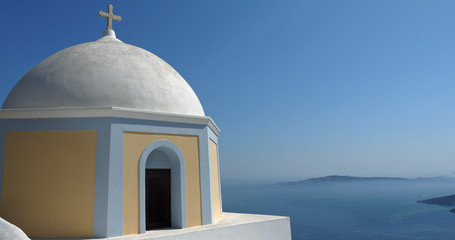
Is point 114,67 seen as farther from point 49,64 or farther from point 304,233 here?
point 304,233

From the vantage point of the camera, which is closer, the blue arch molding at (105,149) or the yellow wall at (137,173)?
the blue arch molding at (105,149)

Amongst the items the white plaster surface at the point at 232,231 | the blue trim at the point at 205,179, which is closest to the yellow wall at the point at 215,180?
the white plaster surface at the point at 232,231

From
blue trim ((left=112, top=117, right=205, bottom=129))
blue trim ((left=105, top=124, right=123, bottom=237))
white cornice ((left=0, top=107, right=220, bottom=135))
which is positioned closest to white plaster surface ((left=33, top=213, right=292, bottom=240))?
blue trim ((left=105, top=124, right=123, bottom=237))

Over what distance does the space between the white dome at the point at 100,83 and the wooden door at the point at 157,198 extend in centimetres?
152

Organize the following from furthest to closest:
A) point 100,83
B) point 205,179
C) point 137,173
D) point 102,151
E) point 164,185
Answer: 1. point 205,179
2. point 164,185
3. point 100,83
4. point 137,173
5. point 102,151

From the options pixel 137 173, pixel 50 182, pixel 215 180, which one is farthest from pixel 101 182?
pixel 215 180

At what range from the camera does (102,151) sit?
248 inches

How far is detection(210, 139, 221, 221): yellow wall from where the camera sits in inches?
319

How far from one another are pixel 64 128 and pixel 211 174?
3.56m

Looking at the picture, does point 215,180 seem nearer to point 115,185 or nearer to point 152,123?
point 152,123

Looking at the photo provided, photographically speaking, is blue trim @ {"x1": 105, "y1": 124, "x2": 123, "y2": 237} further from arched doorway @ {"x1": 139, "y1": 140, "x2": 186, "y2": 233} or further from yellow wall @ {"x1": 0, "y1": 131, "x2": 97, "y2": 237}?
arched doorway @ {"x1": 139, "y1": 140, "x2": 186, "y2": 233}

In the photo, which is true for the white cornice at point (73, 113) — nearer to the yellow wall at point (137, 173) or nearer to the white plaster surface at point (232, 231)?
the yellow wall at point (137, 173)

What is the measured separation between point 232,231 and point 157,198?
74.1 inches

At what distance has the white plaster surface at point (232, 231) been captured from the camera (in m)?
6.32
